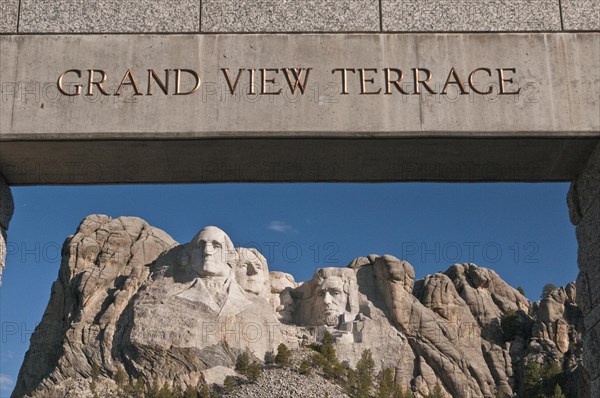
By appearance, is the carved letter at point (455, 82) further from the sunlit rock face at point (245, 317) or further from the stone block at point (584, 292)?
the sunlit rock face at point (245, 317)

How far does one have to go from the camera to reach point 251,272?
55.1m

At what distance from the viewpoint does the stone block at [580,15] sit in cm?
744

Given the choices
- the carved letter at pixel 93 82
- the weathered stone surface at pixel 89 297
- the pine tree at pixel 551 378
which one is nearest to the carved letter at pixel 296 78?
the carved letter at pixel 93 82

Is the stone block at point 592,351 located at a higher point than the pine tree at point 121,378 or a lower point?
lower

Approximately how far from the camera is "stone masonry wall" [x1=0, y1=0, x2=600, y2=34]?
7.45 meters

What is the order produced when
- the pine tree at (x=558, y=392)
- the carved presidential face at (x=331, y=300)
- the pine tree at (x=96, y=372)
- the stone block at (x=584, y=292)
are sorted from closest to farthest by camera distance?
the stone block at (x=584, y=292), the pine tree at (x=96, y=372), the pine tree at (x=558, y=392), the carved presidential face at (x=331, y=300)

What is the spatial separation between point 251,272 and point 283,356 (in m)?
7.20

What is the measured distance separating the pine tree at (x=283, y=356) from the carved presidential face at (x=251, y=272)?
5.11 metres

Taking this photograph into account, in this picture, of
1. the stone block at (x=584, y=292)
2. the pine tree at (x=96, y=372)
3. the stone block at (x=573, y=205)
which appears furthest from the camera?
the pine tree at (x=96, y=372)

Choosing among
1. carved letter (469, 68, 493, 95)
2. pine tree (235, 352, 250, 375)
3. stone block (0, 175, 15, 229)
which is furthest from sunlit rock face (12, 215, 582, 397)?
carved letter (469, 68, 493, 95)

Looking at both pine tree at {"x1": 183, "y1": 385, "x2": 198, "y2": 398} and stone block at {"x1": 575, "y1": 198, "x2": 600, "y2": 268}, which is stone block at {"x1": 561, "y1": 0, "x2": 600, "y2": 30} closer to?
stone block at {"x1": 575, "y1": 198, "x2": 600, "y2": 268}

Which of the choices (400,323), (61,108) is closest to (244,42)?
(61,108)

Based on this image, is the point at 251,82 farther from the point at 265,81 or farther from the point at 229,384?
the point at 229,384

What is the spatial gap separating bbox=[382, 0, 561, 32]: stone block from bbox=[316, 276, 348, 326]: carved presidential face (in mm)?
48079
